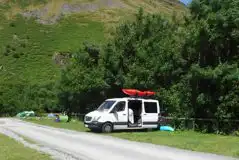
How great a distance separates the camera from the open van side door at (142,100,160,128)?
2702 centimetres

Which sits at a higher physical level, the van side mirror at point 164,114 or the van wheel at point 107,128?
the van side mirror at point 164,114

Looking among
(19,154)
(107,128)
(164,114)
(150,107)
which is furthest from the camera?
(164,114)

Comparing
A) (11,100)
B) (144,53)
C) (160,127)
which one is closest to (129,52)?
(144,53)

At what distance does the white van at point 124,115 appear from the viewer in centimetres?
2569

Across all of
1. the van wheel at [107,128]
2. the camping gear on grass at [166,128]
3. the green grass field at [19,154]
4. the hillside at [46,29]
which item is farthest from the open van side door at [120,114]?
the hillside at [46,29]

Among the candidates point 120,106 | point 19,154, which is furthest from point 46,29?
point 19,154

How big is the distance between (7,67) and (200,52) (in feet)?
168

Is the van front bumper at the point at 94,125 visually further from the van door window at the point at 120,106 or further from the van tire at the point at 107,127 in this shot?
the van door window at the point at 120,106

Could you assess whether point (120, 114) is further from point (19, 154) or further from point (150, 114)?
point (19, 154)

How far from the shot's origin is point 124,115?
26.4 metres

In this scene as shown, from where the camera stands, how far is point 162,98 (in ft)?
98.8

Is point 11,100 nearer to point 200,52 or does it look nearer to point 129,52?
point 129,52

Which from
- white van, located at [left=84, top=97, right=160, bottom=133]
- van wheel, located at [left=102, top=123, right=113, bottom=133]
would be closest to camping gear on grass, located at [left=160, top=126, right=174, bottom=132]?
white van, located at [left=84, top=97, right=160, bottom=133]

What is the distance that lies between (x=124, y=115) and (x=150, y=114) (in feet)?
6.07
